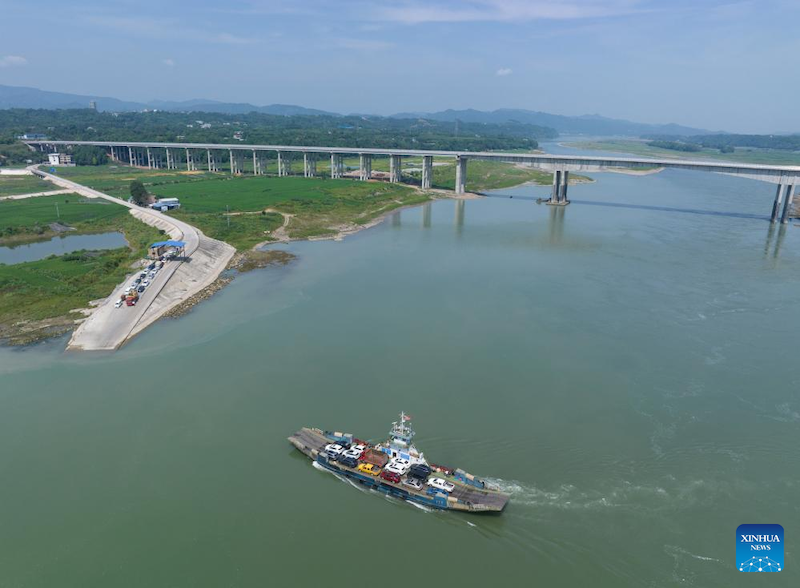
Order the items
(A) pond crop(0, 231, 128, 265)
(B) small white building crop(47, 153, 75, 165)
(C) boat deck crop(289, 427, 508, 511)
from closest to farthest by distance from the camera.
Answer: (C) boat deck crop(289, 427, 508, 511) < (A) pond crop(0, 231, 128, 265) < (B) small white building crop(47, 153, 75, 165)

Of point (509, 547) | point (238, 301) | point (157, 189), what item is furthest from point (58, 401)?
point (157, 189)

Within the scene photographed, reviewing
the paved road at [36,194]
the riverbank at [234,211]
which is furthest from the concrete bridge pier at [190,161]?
the paved road at [36,194]

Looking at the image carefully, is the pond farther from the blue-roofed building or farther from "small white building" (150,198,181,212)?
the blue-roofed building

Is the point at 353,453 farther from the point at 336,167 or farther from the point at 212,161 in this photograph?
the point at 212,161

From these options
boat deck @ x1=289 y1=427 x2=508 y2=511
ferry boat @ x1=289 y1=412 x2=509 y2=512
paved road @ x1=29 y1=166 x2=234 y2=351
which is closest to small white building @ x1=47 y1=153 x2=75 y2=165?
paved road @ x1=29 y1=166 x2=234 y2=351

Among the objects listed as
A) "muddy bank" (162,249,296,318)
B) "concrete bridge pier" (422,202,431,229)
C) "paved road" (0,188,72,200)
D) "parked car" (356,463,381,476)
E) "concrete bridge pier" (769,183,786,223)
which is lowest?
"parked car" (356,463,381,476)

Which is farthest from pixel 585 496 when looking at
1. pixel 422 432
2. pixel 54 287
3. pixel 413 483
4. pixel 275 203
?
pixel 275 203

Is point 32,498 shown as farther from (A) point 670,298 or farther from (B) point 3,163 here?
(B) point 3,163
